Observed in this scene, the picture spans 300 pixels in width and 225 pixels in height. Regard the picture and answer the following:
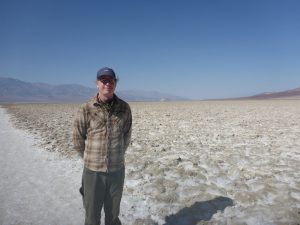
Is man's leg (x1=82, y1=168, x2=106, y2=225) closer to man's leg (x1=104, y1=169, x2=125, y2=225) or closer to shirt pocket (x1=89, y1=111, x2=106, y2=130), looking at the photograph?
man's leg (x1=104, y1=169, x2=125, y2=225)

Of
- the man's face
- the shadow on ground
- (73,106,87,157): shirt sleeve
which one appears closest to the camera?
the man's face

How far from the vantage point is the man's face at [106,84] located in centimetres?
368

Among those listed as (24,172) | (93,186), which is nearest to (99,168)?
(93,186)

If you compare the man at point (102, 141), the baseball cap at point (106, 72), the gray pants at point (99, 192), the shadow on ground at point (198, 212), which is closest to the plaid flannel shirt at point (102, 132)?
the man at point (102, 141)

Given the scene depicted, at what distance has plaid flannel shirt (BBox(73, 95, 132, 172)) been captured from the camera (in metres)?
3.77

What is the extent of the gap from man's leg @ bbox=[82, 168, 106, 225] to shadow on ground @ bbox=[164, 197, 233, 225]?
66.0 inches

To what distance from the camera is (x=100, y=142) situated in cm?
380

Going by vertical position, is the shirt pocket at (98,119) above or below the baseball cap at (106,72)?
below

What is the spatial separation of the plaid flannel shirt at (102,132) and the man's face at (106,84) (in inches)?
7.1

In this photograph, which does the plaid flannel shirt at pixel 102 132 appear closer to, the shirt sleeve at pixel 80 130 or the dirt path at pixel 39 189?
the shirt sleeve at pixel 80 130

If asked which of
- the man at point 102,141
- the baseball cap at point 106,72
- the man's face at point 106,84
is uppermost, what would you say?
the baseball cap at point 106,72

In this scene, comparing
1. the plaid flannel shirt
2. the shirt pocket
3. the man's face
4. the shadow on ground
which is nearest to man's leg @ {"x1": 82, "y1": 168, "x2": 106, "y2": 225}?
the plaid flannel shirt

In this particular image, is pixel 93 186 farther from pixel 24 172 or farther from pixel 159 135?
pixel 159 135

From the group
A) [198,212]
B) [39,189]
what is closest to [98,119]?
[198,212]
